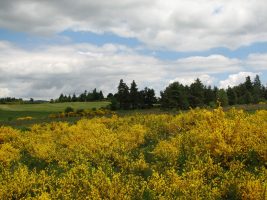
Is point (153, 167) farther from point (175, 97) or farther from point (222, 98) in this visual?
point (222, 98)

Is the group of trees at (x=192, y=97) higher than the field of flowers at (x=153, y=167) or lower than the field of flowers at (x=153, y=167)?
higher

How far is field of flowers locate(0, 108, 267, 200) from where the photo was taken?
10.6m

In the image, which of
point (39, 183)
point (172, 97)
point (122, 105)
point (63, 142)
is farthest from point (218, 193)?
point (122, 105)

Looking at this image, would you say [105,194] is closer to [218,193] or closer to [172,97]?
[218,193]

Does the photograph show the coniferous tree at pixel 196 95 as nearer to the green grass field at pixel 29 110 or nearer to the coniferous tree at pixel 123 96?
the coniferous tree at pixel 123 96

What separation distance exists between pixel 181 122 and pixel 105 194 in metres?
13.7

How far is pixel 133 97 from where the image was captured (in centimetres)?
8000

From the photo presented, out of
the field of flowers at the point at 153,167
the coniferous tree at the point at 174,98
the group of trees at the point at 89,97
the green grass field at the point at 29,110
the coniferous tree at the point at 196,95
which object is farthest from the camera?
the group of trees at the point at 89,97

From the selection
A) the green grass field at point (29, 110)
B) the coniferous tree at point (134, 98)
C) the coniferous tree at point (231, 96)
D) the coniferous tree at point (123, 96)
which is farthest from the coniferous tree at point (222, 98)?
the green grass field at point (29, 110)

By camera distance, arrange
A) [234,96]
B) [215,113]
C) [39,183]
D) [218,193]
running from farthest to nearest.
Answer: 1. [234,96]
2. [215,113]
3. [39,183]
4. [218,193]

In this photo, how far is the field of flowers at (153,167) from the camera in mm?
10594

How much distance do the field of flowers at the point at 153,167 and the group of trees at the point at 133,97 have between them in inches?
2244

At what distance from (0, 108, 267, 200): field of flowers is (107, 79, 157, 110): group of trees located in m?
57.0

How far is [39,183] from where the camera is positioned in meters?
13.0
